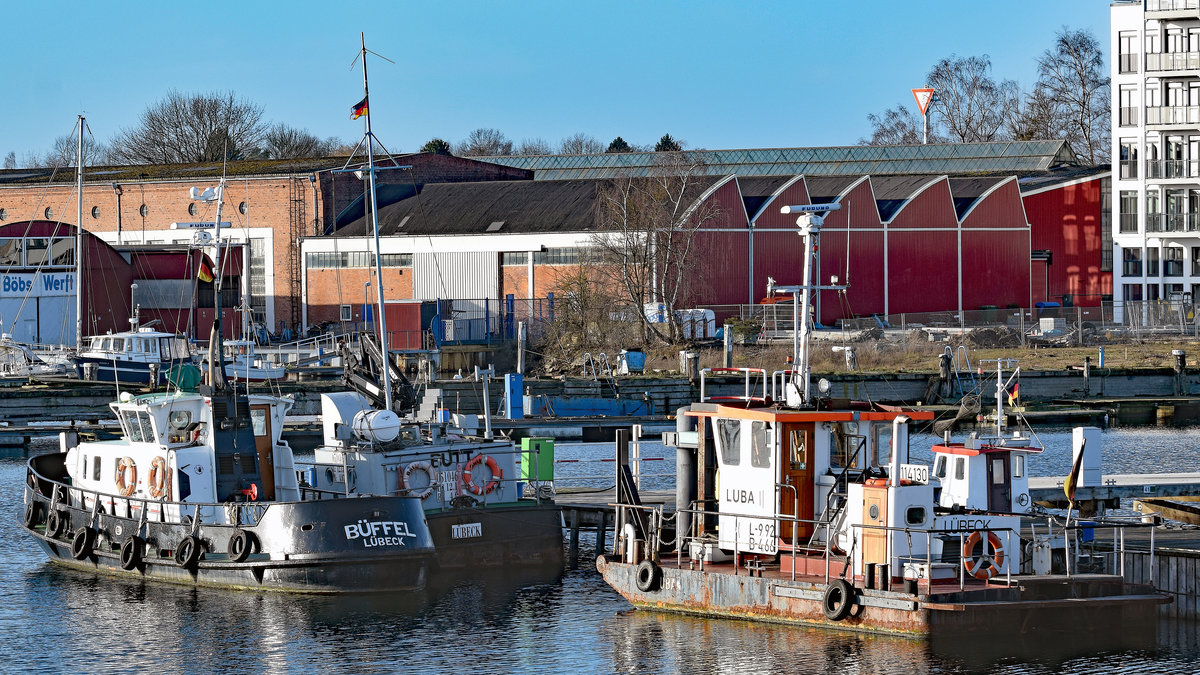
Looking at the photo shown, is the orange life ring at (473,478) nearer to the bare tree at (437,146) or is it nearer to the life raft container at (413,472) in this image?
the life raft container at (413,472)

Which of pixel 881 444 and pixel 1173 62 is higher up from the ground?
pixel 1173 62

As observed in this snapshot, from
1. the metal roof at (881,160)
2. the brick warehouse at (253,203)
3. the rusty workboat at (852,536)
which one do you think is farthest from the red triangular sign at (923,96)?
the rusty workboat at (852,536)

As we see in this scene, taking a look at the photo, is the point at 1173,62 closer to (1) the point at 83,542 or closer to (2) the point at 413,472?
(2) the point at 413,472

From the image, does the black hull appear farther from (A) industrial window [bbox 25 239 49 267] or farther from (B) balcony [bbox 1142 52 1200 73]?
(B) balcony [bbox 1142 52 1200 73]

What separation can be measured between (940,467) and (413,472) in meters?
9.29

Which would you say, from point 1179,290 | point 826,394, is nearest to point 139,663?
point 826,394

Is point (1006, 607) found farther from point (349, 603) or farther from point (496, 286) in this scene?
point (496, 286)

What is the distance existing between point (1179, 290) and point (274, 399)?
58032 millimetres

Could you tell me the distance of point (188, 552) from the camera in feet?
82.1

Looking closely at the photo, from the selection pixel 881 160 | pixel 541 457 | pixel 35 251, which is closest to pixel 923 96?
pixel 881 160

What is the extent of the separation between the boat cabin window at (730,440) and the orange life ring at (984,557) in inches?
137

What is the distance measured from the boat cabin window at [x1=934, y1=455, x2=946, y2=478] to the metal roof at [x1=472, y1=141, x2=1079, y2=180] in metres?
59.0

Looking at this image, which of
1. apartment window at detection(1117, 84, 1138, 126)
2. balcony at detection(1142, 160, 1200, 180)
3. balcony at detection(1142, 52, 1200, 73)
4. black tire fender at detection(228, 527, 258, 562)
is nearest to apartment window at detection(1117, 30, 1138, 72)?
apartment window at detection(1117, 84, 1138, 126)

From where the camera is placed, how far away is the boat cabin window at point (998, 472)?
21.2 m
